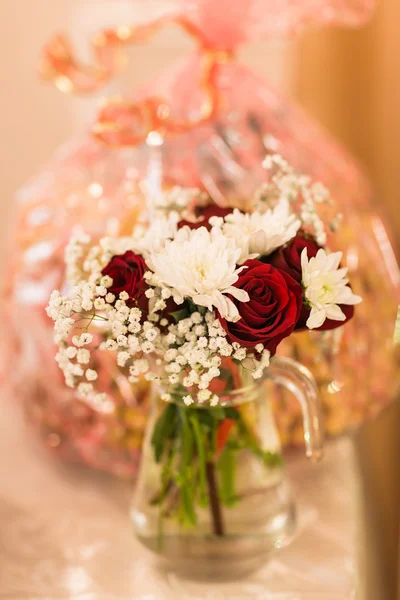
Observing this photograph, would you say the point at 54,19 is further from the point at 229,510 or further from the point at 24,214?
the point at 229,510

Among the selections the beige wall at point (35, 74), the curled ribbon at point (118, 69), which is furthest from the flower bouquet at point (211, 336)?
the beige wall at point (35, 74)

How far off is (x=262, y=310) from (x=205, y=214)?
140 mm

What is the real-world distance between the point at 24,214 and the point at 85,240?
28 centimetres

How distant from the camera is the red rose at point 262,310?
1.77ft

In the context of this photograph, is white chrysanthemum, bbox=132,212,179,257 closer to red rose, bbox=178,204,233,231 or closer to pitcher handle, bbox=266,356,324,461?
red rose, bbox=178,204,233,231

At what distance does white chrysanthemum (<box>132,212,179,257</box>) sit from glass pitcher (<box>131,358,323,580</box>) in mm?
146

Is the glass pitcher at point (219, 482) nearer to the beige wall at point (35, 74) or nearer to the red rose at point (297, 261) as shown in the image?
the red rose at point (297, 261)

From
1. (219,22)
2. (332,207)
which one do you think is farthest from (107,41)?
(332,207)

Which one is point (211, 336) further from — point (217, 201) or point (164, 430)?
point (217, 201)

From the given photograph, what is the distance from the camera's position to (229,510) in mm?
711

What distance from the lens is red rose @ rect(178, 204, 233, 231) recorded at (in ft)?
2.04

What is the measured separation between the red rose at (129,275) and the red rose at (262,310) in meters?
0.07

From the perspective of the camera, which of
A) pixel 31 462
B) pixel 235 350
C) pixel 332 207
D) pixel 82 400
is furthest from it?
pixel 31 462

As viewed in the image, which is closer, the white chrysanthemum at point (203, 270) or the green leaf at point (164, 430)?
the white chrysanthemum at point (203, 270)
